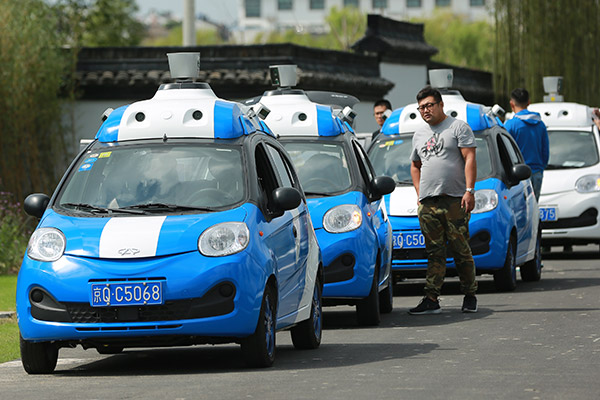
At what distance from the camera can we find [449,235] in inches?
530

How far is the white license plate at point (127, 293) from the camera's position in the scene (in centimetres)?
938

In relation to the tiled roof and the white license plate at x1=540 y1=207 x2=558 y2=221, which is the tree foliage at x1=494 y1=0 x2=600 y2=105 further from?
the white license plate at x1=540 y1=207 x2=558 y2=221

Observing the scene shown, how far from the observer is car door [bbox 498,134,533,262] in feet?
53.2

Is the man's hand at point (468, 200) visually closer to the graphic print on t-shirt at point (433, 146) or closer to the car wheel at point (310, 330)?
the graphic print on t-shirt at point (433, 146)

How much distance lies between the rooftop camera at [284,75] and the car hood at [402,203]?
5.12ft

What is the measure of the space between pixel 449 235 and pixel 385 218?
686 mm

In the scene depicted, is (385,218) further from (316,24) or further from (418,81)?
(316,24)

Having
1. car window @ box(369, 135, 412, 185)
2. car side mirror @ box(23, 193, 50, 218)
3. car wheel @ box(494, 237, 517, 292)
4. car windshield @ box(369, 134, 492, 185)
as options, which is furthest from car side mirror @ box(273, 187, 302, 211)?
car window @ box(369, 135, 412, 185)

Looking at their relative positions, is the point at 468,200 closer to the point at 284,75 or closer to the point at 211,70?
the point at 284,75

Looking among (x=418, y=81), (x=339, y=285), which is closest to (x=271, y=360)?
(x=339, y=285)

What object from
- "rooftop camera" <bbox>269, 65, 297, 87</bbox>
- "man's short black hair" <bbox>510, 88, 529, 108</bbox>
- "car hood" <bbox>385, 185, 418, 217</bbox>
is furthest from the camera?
"man's short black hair" <bbox>510, 88, 529, 108</bbox>

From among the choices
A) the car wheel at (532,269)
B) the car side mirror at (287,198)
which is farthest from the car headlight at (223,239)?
the car wheel at (532,269)

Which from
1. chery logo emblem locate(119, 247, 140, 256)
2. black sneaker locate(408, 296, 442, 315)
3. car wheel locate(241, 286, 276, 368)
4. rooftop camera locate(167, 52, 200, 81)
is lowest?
black sneaker locate(408, 296, 442, 315)

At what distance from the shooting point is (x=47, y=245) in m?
9.73
